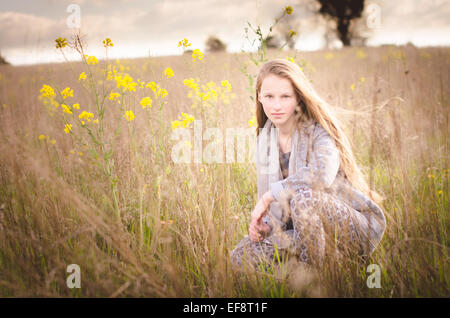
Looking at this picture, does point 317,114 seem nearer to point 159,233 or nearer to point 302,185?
point 302,185

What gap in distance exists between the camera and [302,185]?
1.53m

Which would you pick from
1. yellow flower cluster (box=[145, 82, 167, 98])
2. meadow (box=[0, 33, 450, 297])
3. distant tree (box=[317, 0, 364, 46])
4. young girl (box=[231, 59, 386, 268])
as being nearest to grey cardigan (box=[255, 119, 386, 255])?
young girl (box=[231, 59, 386, 268])

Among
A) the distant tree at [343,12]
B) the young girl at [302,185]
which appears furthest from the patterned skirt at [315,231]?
the distant tree at [343,12]

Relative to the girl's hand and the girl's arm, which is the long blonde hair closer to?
the girl's arm

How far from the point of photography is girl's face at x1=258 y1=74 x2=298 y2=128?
1.75m

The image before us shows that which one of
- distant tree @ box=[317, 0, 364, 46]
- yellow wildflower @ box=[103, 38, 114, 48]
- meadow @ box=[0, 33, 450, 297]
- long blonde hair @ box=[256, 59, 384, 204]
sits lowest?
meadow @ box=[0, 33, 450, 297]

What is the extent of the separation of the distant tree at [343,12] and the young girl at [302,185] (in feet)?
91.3

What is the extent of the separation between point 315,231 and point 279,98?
853mm

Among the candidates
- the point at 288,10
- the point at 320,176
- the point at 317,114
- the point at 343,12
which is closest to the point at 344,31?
the point at 343,12

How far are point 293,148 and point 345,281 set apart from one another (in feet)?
2.61

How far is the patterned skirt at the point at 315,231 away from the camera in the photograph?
1.30 m
